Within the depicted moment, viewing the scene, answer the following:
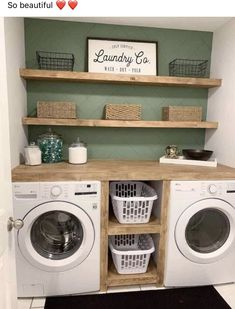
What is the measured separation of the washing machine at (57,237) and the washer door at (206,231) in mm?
704

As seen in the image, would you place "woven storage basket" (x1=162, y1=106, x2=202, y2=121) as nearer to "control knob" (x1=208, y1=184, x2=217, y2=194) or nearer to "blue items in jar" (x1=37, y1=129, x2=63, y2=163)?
"control knob" (x1=208, y1=184, x2=217, y2=194)

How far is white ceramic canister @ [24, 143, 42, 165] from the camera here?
1871 mm

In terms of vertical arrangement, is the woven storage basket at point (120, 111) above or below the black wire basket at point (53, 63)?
below

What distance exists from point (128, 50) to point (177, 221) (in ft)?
5.55

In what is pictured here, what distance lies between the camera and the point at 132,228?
1.80m

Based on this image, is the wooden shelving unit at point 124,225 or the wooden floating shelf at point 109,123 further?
the wooden floating shelf at point 109,123

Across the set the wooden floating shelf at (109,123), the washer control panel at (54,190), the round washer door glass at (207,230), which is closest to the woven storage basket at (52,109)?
the wooden floating shelf at (109,123)

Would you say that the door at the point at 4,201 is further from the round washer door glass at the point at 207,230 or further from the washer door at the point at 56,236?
the round washer door glass at the point at 207,230

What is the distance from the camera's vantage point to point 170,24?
86.9 inches

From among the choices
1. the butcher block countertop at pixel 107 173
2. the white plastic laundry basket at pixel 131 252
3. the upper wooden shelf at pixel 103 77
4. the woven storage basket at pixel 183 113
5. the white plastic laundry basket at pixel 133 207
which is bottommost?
the white plastic laundry basket at pixel 131 252

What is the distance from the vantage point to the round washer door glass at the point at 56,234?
5.68 feet
